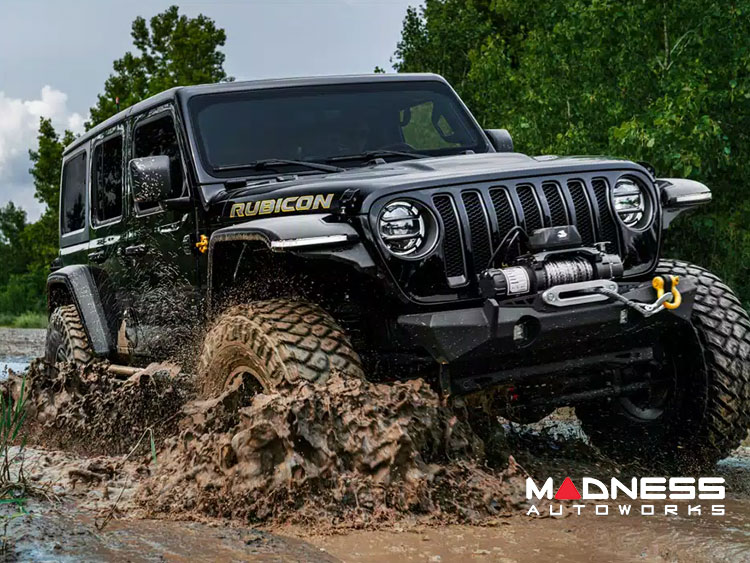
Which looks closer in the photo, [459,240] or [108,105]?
[459,240]

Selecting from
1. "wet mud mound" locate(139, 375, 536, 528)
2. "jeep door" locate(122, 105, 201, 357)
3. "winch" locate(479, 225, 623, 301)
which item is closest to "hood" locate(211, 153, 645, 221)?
"winch" locate(479, 225, 623, 301)

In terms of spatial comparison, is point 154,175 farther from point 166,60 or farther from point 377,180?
point 166,60

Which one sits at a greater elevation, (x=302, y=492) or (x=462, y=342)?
(x=462, y=342)

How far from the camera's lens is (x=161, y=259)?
19.9 feet

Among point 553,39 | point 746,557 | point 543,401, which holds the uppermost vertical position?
point 553,39

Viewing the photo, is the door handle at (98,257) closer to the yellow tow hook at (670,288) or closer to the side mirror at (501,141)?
the side mirror at (501,141)

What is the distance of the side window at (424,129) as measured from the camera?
19.8 ft

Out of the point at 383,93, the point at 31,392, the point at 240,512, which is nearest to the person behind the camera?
the point at 240,512

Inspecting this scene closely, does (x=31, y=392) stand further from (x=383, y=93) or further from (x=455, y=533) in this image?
(x=455, y=533)

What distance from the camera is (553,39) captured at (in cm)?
→ 1777

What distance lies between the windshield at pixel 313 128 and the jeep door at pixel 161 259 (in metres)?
0.21

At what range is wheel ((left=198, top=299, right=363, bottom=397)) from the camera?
4.38 metres

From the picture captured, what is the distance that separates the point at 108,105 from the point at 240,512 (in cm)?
2887

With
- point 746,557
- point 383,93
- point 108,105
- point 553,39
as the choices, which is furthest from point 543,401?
point 108,105
